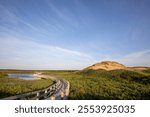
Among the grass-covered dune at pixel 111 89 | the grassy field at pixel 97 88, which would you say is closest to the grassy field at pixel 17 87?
the grassy field at pixel 97 88

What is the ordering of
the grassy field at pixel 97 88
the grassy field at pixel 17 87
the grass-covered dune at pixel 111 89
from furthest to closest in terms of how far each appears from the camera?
the grassy field at pixel 17 87 < the grassy field at pixel 97 88 < the grass-covered dune at pixel 111 89

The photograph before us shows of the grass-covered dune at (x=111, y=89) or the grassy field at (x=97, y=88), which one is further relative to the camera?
the grassy field at (x=97, y=88)

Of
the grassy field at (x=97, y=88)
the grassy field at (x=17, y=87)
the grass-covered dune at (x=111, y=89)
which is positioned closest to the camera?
the grass-covered dune at (x=111, y=89)

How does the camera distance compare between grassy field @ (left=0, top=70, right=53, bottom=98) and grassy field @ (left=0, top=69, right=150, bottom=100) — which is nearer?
grassy field @ (left=0, top=69, right=150, bottom=100)

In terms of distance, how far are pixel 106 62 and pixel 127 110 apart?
6636cm

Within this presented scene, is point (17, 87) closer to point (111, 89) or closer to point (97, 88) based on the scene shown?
point (97, 88)

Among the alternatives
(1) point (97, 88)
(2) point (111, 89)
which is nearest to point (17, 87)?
(1) point (97, 88)

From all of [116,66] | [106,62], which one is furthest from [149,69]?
[106,62]

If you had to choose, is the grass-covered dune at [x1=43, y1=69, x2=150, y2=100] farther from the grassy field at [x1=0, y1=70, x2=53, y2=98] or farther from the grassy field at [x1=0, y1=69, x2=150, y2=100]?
the grassy field at [x1=0, y1=70, x2=53, y2=98]

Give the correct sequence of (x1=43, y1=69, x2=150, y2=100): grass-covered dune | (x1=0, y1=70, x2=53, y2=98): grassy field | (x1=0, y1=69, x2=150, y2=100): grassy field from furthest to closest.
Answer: (x1=0, y1=70, x2=53, y2=98): grassy field < (x1=0, y1=69, x2=150, y2=100): grassy field < (x1=43, y1=69, x2=150, y2=100): grass-covered dune

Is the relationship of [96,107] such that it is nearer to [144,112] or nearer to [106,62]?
[144,112]

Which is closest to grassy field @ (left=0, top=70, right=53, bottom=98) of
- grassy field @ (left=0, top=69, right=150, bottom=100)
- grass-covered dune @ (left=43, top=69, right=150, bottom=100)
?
grassy field @ (left=0, top=69, right=150, bottom=100)

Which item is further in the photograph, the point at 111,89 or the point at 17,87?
the point at 17,87

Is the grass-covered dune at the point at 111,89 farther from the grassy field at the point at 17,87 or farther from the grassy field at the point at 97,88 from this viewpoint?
the grassy field at the point at 17,87
